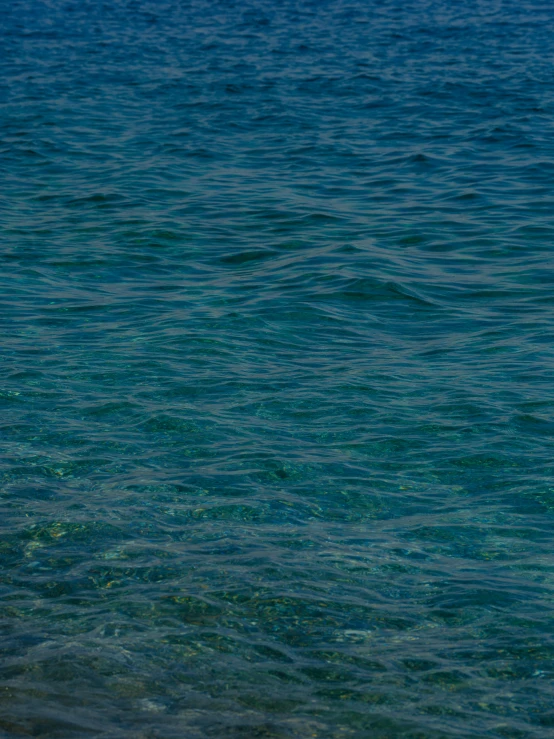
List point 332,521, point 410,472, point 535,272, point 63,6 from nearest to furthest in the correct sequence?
point 332,521
point 410,472
point 535,272
point 63,6

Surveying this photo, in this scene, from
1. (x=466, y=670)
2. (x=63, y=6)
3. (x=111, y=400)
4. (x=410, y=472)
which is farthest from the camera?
(x=63, y=6)

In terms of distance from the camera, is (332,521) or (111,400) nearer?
(332,521)

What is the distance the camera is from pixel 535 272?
13.1 m

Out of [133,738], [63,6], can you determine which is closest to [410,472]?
[133,738]

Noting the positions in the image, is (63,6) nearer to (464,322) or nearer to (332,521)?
(464,322)

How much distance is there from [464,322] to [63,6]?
100ft

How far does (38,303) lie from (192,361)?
2.60 meters

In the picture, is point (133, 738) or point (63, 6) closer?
point (133, 738)

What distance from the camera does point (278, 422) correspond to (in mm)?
9102

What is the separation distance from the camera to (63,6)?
37.8 meters

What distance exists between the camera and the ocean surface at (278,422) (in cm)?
575

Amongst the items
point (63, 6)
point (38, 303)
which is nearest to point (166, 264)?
point (38, 303)

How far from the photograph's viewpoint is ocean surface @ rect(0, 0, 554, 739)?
5750 mm

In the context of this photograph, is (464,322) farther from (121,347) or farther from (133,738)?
(133,738)
